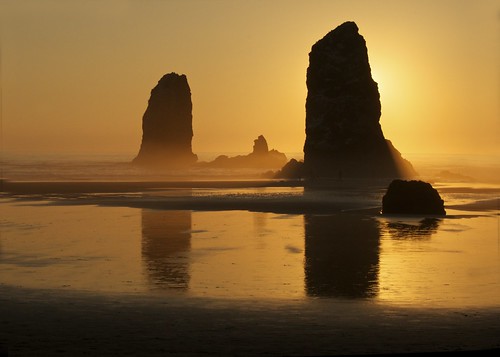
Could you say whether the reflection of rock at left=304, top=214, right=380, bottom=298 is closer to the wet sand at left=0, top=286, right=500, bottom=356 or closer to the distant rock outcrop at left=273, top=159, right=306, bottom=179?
the wet sand at left=0, top=286, right=500, bottom=356

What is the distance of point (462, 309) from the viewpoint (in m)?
15.4

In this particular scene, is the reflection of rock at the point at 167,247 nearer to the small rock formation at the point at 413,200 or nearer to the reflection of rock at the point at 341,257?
the reflection of rock at the point at 341,257

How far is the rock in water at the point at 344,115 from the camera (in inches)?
4476

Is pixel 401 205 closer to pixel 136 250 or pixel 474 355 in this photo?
pixel 136 250

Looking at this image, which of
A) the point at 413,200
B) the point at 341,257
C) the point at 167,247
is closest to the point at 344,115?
the point at 413,200

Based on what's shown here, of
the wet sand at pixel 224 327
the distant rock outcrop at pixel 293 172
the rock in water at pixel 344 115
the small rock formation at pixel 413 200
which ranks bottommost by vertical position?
the wet sand at pixel 224 327

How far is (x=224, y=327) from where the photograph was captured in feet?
44.1

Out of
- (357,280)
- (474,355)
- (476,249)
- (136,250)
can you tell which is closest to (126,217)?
(136,250)

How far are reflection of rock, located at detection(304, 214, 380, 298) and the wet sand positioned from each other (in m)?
1.81

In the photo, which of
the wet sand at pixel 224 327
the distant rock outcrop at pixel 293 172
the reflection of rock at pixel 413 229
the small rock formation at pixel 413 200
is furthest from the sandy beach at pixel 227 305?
the distant rock outcrop at pixel 293 172

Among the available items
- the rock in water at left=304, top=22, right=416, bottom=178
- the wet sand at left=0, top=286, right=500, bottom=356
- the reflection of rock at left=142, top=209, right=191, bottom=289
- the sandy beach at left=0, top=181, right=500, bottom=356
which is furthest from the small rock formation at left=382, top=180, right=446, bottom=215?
the rock in water at left=304, top=22, right=416, bottom=178

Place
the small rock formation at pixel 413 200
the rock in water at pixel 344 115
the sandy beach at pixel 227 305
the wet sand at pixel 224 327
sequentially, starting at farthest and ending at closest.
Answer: the rock in water at pixel 344 115 → the small rock formation at pixel 413 200 → the sandy beach at pixel 227 305 → the wet sand at pixel 224 327

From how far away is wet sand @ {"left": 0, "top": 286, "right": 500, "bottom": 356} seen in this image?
11758 mm

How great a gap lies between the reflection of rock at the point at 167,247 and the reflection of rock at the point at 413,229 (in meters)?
8.27
